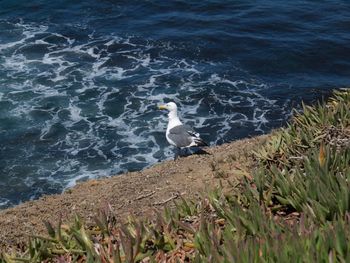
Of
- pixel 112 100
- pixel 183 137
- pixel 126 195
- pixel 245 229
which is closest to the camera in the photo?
pixel 245 229

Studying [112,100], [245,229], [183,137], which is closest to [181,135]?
[183,137]

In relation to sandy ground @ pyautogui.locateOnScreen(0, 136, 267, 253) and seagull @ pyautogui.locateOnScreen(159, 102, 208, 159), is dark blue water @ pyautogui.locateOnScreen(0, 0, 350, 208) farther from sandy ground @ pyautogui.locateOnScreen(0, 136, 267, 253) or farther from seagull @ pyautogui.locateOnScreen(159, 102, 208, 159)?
sandy ground @ pyautogui.locateOnScreen(0, 136, 267, 253)

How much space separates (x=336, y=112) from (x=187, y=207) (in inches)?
126

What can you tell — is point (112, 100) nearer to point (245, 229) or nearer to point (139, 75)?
point (139, 75)

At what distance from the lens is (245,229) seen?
541cm

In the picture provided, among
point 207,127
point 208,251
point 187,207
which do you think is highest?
point 208,251

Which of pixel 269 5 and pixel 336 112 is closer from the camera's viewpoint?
pixel 336 112

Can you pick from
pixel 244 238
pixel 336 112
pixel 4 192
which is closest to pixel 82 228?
Answer: pixel 244 238

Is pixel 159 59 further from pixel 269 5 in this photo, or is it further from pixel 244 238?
pixel 244 238

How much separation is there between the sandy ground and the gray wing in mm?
2503

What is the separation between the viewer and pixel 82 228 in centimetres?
590

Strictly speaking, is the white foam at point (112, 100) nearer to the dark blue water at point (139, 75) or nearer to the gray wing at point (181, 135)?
the dark blue water at point (139, 75)

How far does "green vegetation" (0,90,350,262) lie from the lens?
4.64m

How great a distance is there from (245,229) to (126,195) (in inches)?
153
